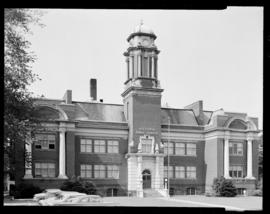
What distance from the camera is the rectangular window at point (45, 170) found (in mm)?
30219

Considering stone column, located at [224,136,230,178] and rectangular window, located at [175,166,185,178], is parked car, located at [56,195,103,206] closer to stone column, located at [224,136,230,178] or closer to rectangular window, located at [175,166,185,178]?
rectangular window, located at [175,166,185,178]

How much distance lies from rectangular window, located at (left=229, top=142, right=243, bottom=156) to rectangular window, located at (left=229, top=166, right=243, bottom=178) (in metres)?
1.18

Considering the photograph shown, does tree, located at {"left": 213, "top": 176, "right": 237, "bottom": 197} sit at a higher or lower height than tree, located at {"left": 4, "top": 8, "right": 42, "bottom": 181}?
lower

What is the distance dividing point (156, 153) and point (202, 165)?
4560 millimetres

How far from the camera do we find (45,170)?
30.5m

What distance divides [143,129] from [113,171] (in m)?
3.99

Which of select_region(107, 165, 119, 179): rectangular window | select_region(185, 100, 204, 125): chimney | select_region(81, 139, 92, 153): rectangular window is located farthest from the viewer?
select_region(185, 100, 204, 125): chimney

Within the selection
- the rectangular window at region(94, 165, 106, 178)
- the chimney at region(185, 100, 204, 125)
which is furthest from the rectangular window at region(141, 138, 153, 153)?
the chimney at region(185, 100, 204, 125)

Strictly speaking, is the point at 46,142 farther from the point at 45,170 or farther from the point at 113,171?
the point at 113,171

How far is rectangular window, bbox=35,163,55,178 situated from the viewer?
1190 inches

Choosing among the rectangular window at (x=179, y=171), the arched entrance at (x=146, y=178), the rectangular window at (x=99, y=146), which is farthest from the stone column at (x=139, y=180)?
the rectangular window at (x=179, y=171)
